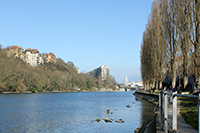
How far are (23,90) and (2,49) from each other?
94.2 ft

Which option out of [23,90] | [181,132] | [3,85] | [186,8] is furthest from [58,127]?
[23,90]

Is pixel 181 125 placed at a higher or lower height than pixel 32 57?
lower

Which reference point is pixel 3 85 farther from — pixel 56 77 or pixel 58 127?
pixel 58 127

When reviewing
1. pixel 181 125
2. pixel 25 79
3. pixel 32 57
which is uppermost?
pixel 32 57

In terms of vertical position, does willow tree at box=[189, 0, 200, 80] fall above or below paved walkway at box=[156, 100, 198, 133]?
above

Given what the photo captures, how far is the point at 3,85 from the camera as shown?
10481cm

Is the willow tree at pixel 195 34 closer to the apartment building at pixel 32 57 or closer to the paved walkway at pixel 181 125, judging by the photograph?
the paved walkway at pixel 181 125

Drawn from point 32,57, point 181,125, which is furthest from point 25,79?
A: point 181,125

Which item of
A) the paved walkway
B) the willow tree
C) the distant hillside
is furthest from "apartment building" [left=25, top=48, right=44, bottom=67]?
the paved walkway

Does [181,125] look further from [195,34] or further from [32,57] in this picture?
[32,57]

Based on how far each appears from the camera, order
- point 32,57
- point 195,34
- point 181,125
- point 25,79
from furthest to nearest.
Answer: point 32,57 → point 25,79 → point 195,34 → point 181,125

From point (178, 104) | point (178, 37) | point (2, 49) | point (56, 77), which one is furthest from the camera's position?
point (56, 77)

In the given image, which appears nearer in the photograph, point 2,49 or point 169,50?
point 169,50

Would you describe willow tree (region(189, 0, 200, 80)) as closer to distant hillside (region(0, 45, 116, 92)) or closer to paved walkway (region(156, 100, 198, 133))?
paved walkway (region(156, 100, 198, 133))
